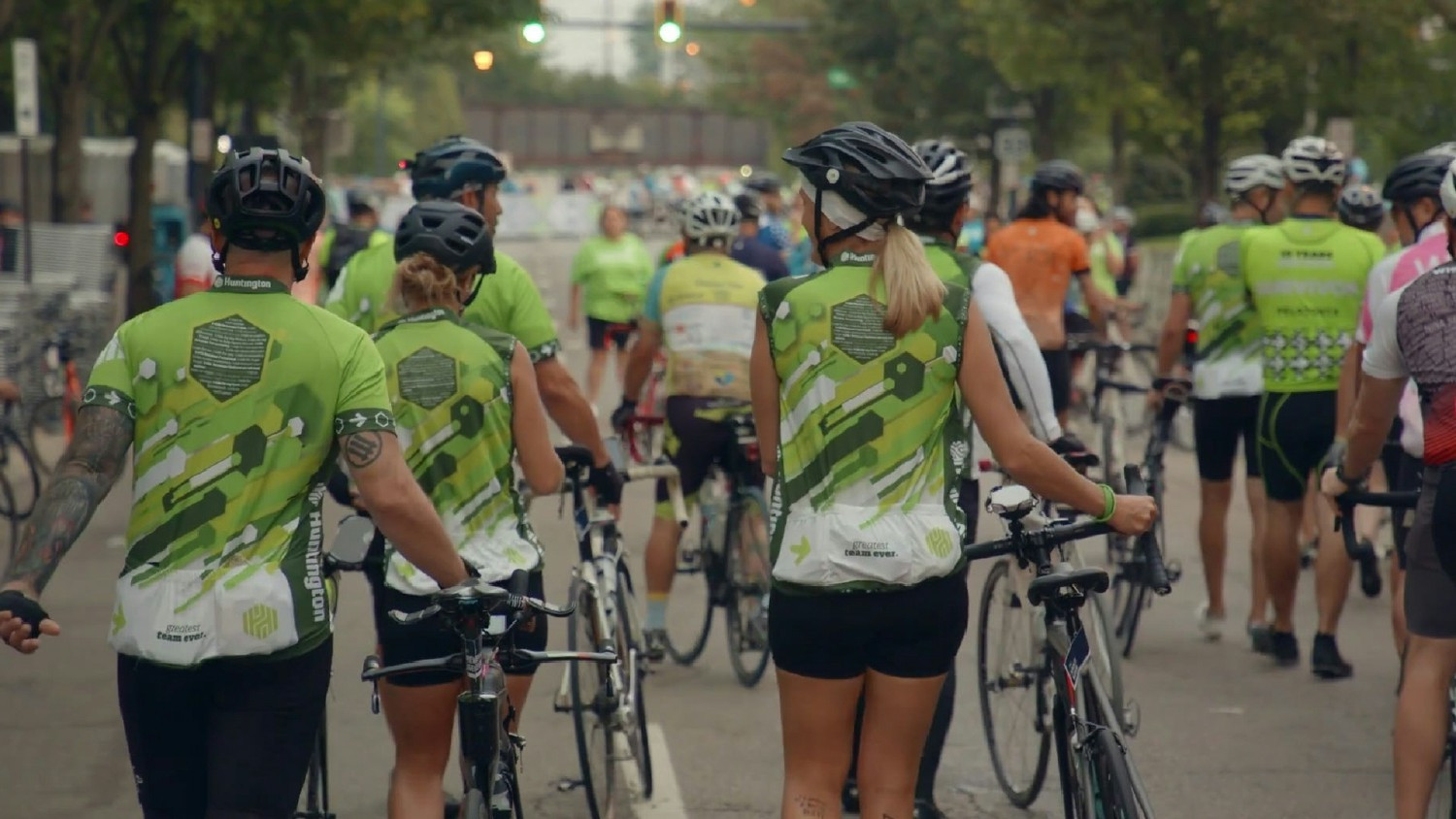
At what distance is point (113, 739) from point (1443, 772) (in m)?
4.80

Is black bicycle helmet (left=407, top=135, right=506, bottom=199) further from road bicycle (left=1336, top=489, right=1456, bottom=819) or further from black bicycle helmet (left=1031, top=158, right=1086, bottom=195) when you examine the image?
black bicycle helmet (left=1031, top=158, right=1086, bottom=195)

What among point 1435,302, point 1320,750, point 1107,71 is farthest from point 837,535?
point 1107,71

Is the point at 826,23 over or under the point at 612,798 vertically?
over

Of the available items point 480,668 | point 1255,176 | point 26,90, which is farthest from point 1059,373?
point 26,90

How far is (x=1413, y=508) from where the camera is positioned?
5660 millimetres

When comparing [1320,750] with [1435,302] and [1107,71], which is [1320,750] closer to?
[1435,302]

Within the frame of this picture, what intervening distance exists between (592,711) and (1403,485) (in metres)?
3.05

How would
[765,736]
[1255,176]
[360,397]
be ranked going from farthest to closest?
[1255,176] < [765,736] < [360,397]

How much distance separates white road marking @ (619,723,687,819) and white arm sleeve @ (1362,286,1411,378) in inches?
103

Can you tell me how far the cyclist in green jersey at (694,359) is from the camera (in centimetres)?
870

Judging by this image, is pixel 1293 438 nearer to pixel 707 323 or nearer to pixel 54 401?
pixel 707 323

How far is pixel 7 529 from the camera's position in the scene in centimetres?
1371

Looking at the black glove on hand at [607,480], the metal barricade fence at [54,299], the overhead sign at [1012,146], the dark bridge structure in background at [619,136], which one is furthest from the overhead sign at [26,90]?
the dark bridge structure in background at [619,136]

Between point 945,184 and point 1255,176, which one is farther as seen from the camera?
point 1255,176
